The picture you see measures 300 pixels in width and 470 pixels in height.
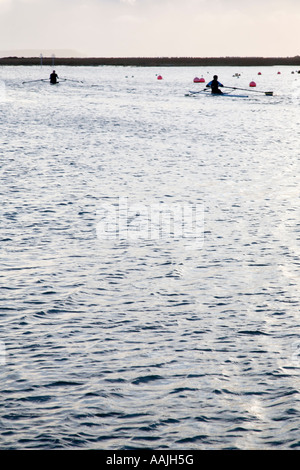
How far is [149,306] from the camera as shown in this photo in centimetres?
1339

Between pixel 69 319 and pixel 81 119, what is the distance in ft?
153

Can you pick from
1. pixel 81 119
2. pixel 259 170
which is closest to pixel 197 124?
pixel 81 119

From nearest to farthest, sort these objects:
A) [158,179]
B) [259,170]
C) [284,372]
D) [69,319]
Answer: [284,372]
[69,319]
[158,179]
[259,170]

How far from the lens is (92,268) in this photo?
15742mm

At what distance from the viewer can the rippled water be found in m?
9.16

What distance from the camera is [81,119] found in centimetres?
5775

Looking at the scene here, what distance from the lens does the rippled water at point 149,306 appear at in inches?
361

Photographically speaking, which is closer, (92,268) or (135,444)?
(135,444)

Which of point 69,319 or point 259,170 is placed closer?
point 69,319

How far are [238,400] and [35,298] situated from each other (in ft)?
18.1

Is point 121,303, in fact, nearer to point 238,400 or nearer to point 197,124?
point 238,400

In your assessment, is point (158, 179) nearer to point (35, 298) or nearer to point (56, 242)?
point (56, 242)

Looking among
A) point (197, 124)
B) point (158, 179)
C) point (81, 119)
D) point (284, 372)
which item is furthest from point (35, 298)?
point (81, 119)

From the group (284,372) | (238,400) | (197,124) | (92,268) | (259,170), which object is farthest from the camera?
(197,124)
